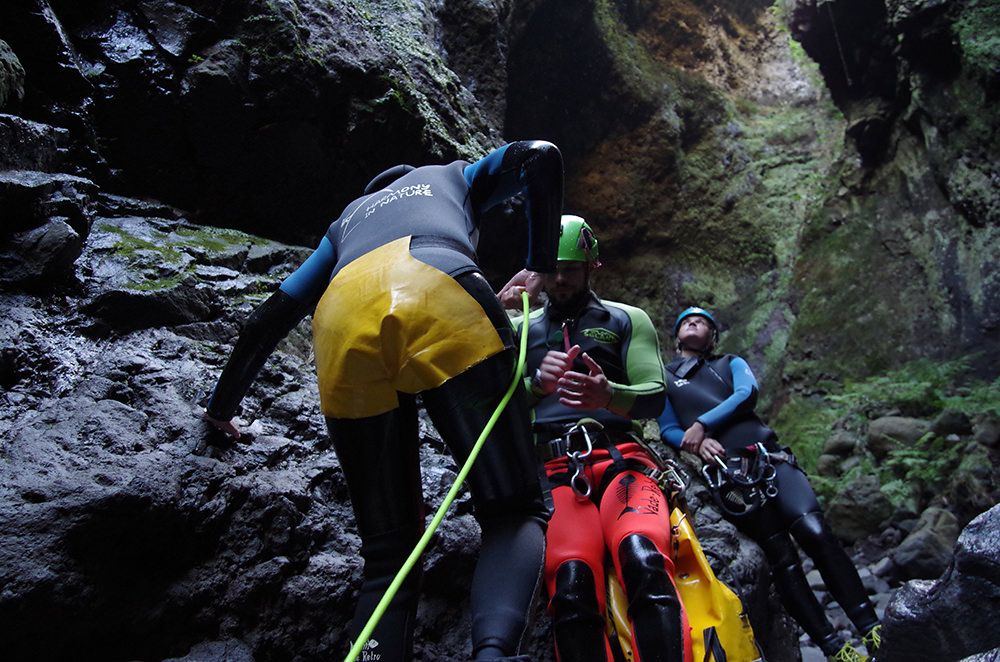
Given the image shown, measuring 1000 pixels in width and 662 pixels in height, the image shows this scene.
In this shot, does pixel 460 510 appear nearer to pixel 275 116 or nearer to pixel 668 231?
pixel 275 116

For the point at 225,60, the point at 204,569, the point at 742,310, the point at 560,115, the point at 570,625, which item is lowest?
the point at 570,625


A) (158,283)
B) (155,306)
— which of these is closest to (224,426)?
(155,306)

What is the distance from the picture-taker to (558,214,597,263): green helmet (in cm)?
324

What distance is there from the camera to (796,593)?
11.8 ft

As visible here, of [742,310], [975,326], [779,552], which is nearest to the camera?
[779,552]

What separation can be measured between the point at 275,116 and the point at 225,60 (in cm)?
44

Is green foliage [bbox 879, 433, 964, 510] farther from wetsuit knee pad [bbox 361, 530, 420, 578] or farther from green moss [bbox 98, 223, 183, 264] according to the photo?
green moss [bbox 98, 223, 183, 264]

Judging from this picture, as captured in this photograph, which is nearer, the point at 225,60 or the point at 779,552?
the point at 779,552

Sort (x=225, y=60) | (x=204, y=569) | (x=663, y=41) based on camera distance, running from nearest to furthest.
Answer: (x=204, y=569) → (x=225, y=60) → (x=663, y=41)

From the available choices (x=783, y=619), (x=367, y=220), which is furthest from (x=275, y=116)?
(x=783, y=619)

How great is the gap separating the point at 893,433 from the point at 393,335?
6376mm

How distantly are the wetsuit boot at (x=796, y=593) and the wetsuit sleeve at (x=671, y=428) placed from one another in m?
0.77

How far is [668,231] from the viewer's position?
31.4 feet

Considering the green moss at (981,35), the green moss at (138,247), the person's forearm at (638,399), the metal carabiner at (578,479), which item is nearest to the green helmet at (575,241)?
the person's forearm at (638,399)
